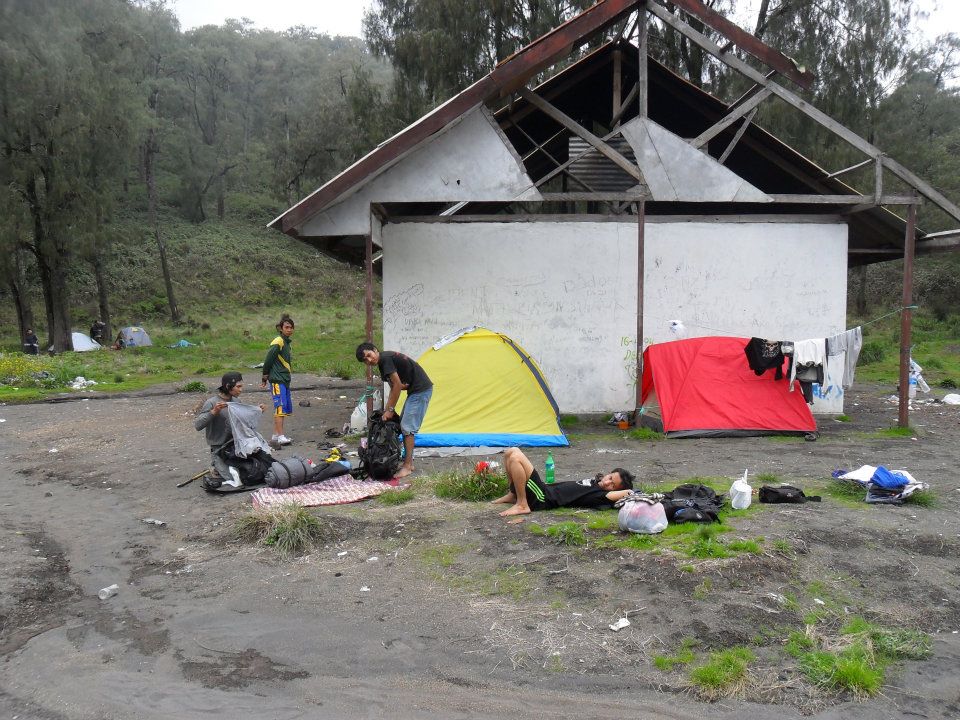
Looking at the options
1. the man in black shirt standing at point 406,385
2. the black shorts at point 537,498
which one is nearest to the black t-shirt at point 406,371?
the man in black shirt standing at point 406,385

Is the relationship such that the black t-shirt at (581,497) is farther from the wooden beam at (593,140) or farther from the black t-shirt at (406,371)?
the wooden beam at (593,140)

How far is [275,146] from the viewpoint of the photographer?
4834 cm

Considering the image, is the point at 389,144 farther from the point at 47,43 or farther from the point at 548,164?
the point at 47,43

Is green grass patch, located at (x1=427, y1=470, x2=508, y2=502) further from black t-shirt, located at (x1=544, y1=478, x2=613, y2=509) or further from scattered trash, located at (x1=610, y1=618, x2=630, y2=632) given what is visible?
scattered trash, located at (x1=610, y1=618, x2=630, y2=632)

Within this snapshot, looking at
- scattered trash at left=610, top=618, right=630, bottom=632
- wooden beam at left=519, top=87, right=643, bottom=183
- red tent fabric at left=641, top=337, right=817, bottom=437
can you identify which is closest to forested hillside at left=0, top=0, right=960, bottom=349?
wooden beam at left=519, top=87, right=643, bottom=183

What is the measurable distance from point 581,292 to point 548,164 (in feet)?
13.9

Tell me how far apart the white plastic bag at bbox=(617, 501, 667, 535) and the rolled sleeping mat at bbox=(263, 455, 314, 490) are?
11.5ft

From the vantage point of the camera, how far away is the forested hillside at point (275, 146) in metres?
18.7

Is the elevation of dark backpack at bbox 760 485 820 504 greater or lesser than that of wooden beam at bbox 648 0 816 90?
lesser

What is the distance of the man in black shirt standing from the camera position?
813cm

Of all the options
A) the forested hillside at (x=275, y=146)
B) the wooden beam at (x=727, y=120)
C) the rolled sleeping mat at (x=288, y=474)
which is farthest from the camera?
the forested hillside at (x=275, y=146)

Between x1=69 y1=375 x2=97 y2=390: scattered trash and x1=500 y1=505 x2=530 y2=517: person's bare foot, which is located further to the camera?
x1=69 y1=375 x2=97 y2=390: scattered trash

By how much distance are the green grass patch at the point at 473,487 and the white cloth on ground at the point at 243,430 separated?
1977 millimetres

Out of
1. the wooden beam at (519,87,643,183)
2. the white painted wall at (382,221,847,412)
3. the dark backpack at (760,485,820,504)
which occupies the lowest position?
the dark backpack at (760,485,820,504)
